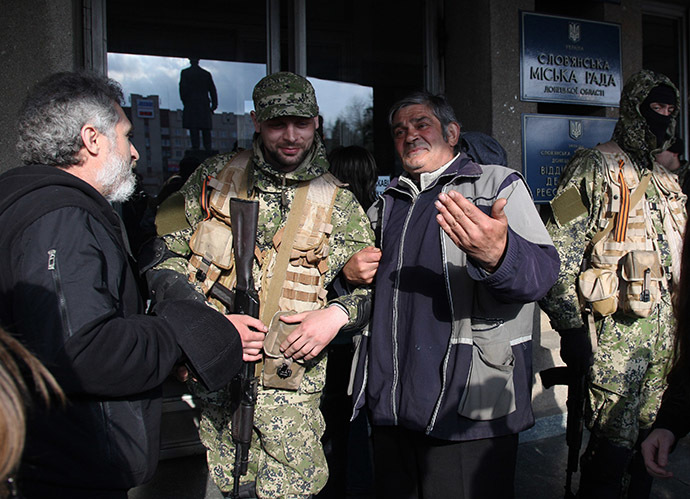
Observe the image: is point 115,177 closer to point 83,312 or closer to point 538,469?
point 83,312

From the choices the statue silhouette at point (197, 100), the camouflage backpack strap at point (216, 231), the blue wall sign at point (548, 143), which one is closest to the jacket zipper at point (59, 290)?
the camouflage backpack strap at point (216, 231)

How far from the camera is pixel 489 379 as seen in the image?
173 cm

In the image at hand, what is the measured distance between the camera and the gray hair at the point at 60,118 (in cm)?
141

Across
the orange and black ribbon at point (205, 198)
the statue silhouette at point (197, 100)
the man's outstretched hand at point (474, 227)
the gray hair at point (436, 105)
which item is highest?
the statue silhouette at point (197, 100)

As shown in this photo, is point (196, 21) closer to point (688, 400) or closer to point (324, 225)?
point (324, 225)

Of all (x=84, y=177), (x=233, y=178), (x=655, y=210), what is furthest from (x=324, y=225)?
(x=655, y=210)

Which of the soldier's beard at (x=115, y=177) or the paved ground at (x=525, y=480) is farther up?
the soldier's beard at (x=115, y=177)

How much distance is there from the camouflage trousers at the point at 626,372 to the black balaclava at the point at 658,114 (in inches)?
35.7

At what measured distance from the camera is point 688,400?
1532mm

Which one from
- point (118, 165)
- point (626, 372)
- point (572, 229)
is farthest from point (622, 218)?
point (118, 165)

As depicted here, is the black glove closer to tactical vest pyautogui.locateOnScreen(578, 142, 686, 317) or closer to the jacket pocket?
tactical vest pyautogui.locateOnScreen(578, 142, 686, 317)

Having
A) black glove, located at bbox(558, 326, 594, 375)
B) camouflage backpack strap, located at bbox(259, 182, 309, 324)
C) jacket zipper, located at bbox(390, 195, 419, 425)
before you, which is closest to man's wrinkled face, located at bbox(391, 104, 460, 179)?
jacket zipper, located at bbox(390, 195, 419, 425)

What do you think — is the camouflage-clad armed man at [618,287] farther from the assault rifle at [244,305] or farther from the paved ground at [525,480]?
the assault rifle at [244,305]

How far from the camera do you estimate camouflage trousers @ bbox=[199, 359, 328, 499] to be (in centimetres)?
Answer: 207
